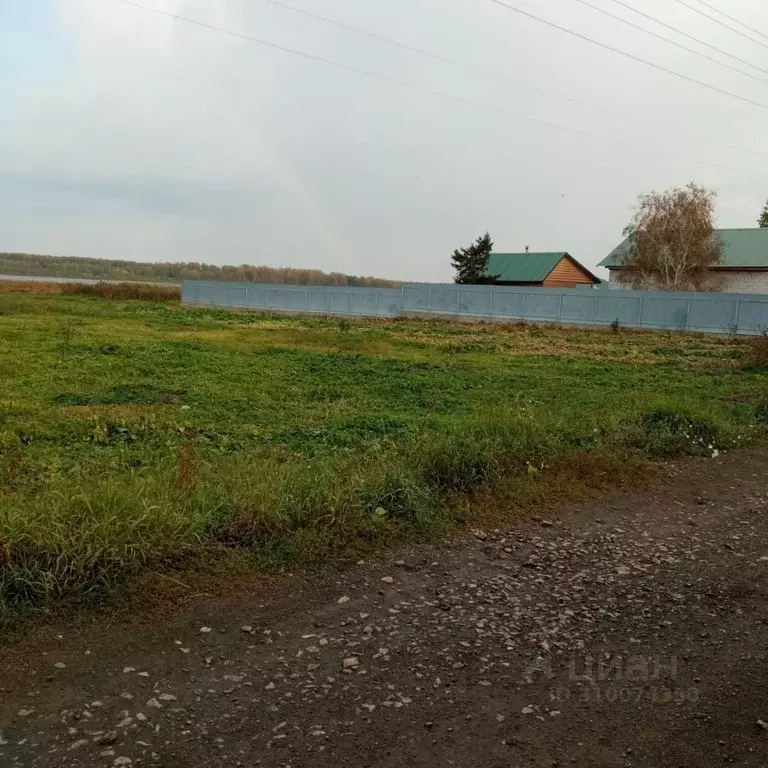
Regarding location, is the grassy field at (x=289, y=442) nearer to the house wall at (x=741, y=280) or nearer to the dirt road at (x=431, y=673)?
the dirt road at (x=431, y=673)

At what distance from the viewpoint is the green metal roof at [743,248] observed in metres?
44.4

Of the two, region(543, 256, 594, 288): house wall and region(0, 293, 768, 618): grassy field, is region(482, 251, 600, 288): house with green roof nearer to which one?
region(543, 256, 594, 288): house wall

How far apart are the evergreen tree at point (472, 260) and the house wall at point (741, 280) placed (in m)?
15.9

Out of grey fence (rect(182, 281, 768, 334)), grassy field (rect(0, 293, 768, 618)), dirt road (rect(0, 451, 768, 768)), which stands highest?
grey fence (rect(182, 281, 768, 334))

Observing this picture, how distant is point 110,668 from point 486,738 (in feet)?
5.50

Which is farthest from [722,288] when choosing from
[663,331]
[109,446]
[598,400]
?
[109,446]

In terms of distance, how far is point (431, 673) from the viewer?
3479 millimetres

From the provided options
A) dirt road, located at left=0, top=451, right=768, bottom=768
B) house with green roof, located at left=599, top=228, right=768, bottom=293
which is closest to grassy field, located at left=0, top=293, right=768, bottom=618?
dirt road, located at left=0, top=451, right=768, bottom=768

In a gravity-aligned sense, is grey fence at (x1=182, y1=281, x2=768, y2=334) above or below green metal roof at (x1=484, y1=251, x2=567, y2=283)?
below

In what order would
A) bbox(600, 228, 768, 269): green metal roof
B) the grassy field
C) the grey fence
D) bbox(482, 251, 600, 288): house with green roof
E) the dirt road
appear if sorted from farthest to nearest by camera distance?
1. bbox(482, 251, 600, 288): house with green roof
2. bbox(600, 228, 768, 269): green metal roof
3. the grey fence
4. the grassy field
5. the dirt road

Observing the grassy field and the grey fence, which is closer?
the grassy field

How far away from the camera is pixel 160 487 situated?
5211 millimetres

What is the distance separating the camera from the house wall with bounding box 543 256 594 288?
52.8 m

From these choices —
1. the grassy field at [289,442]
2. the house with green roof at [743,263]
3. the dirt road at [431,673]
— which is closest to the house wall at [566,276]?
the house with green roof at [743,263]
